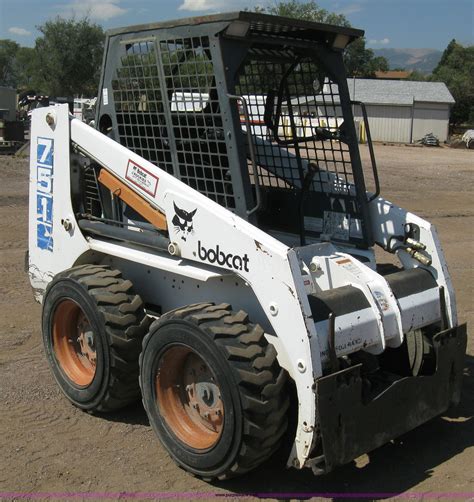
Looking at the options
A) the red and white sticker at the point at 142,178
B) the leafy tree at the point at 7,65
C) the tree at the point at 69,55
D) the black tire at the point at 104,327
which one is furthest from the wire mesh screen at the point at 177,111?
the leafy tree at the point at 7,65

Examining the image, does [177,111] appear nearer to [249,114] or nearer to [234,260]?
[249,114]

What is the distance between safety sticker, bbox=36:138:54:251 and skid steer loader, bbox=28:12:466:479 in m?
0.02

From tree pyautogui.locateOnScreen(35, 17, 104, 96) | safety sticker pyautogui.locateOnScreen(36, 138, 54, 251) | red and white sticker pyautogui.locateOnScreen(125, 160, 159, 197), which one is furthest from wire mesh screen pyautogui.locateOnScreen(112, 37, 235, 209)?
tree pyautogui.locateOnScreen(35, 17, 104, 96)

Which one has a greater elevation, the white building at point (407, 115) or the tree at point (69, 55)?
the tree at point (69, 55)

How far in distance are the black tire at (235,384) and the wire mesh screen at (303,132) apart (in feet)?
4.81

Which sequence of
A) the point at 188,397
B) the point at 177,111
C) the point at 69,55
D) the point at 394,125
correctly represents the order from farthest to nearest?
the point at 69,55 < the point at 394,125 < the point at 177,111 < the point at 188,397

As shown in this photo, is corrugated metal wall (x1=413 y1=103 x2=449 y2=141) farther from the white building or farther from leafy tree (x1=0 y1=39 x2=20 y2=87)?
leafy tree (x1=0 y1=39 x2=20 y2=87)

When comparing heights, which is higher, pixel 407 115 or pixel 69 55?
pixel 69 55

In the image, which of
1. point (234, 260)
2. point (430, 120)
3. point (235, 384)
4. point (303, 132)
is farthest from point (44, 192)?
point (430, 120)

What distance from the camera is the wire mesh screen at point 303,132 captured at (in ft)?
15.8

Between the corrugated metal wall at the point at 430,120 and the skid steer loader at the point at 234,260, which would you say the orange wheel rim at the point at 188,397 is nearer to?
the skid steer loader at the point at 234,260

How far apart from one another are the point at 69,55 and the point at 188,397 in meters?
58.1

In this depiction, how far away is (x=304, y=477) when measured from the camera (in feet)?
13.0

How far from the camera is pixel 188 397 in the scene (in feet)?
13.5
